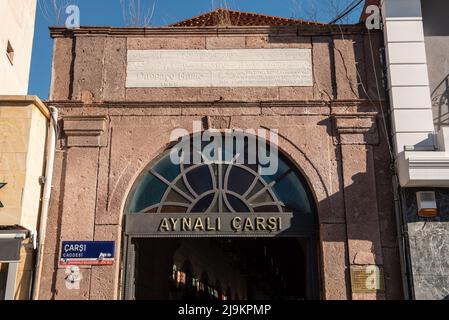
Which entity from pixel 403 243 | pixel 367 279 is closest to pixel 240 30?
pixel 403 243

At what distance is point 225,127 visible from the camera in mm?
9078

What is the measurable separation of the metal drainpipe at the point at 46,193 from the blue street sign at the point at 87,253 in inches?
12.5

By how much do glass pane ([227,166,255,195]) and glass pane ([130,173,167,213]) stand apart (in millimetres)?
1031

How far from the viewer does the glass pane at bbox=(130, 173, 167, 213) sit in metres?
8.90

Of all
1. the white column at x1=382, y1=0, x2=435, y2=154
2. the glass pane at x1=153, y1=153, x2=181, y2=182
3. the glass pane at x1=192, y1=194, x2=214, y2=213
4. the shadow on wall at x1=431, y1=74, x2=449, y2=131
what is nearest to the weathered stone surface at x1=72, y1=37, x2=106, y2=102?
the glass pane at x1=153, y1=153, x2=181, y2=182

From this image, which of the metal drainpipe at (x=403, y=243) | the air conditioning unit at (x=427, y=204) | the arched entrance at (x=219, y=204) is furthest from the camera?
the arched entrance at (x=219, y=204)

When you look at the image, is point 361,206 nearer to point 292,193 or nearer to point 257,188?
point 292,193

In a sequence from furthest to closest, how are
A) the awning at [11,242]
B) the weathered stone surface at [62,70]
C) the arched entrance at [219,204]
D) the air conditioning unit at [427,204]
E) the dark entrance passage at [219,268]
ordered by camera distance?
the dark entrance passage at [219,268] → the weathered stone surface at [62,70] → the arched entrance at [219,204] → the air conditioning unit at [427,204] → the awning at [11,242]

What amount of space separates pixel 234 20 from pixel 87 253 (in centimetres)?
527

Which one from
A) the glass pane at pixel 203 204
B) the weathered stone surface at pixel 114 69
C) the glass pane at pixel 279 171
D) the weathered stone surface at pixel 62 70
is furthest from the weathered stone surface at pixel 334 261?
the weathered stone surface at pixel 62 70

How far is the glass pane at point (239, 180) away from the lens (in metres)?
8.94

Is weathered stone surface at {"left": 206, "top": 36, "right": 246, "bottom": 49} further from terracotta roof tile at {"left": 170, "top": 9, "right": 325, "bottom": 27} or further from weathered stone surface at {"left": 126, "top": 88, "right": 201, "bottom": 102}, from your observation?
terracotta roof tile at {"left": 170, "top": 9, "right": 325, "bottom": 27}

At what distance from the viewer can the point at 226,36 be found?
9477 mm

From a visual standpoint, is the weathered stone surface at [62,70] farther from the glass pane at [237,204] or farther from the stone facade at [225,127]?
the glass pane at [237,204]
